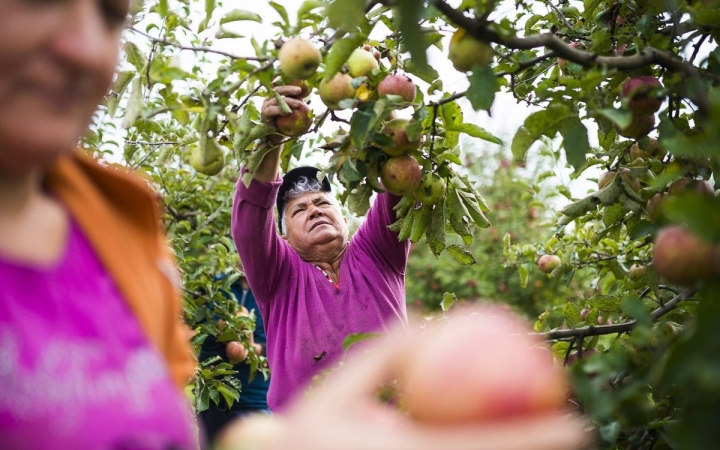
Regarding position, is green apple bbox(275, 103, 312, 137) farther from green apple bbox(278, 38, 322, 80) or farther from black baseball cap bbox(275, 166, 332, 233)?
black baseball cap bbox(275, 166, 332, 233)

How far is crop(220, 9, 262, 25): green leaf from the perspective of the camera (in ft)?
5.54

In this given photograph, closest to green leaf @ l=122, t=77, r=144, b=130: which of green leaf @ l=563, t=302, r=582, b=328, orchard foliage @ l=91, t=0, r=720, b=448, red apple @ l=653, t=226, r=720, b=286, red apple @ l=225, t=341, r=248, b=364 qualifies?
orchard foliage @ l=91, t=0, r=720, b=448

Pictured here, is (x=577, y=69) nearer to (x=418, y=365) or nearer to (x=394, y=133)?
(x=394, y=133)

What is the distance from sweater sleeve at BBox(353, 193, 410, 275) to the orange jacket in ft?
5.14

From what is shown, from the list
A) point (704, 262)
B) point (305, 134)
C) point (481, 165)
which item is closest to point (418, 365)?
point (704, 262)

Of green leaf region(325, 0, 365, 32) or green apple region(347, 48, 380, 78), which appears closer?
green leaf region(325, 0, 365, 32)

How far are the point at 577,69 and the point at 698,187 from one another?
0.50 meters

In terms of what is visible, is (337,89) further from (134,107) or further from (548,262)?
(548,262)

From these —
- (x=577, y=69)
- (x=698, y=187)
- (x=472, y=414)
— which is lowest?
(x=472, y=414)

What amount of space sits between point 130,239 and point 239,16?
37.4 inches

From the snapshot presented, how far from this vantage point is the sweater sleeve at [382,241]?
250 centimetres

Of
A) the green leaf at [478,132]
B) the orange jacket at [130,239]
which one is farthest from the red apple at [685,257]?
the green leaf at [478,132]

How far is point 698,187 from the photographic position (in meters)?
1.55

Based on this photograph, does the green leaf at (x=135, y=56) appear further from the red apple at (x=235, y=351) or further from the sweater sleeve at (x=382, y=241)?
the red apple at (x=235, y=351)
